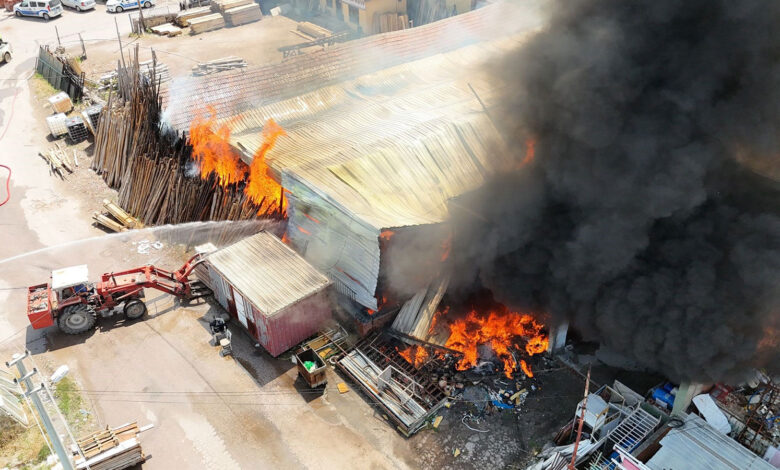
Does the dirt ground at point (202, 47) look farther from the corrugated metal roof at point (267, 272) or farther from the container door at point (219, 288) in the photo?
the container door at point (219, 288)

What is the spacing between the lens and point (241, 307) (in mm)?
18844

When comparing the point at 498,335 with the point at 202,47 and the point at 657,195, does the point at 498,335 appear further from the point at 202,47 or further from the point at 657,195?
the point at 202,47

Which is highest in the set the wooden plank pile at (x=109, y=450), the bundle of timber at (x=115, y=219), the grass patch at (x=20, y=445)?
the bundle of timber at (x=115, y=219)

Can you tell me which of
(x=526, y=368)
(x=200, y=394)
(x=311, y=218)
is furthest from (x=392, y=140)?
(x=200, y=394)

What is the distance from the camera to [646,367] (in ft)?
58.8

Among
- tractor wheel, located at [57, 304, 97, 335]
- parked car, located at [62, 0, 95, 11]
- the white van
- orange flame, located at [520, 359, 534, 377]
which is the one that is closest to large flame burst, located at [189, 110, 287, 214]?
tractor wheel, located at [57, 304, 97, 335]

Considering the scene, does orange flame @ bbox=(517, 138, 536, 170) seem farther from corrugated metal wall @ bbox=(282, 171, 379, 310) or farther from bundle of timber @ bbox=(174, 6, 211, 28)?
bundle of timber @ bbox=(174, 6, 211, 28)

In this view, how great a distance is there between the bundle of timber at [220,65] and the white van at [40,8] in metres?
17.1

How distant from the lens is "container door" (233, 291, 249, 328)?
18.5m

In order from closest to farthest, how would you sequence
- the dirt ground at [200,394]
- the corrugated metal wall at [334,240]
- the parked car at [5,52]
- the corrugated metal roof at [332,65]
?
the dirt ground at [200,394]
the corrugated metal wall at [334,240]
the corrugated metal roof at [332,65]
the parked car at [5,52]

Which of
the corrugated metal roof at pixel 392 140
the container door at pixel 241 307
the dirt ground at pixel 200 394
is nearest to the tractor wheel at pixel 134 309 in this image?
the dirt ground at pixel 200 394

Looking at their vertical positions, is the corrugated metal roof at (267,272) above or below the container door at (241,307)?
above

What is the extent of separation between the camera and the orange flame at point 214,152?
23.1 meters

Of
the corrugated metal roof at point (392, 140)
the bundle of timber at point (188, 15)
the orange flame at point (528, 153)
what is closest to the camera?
the corrugated metal roof at point (392, 140)
